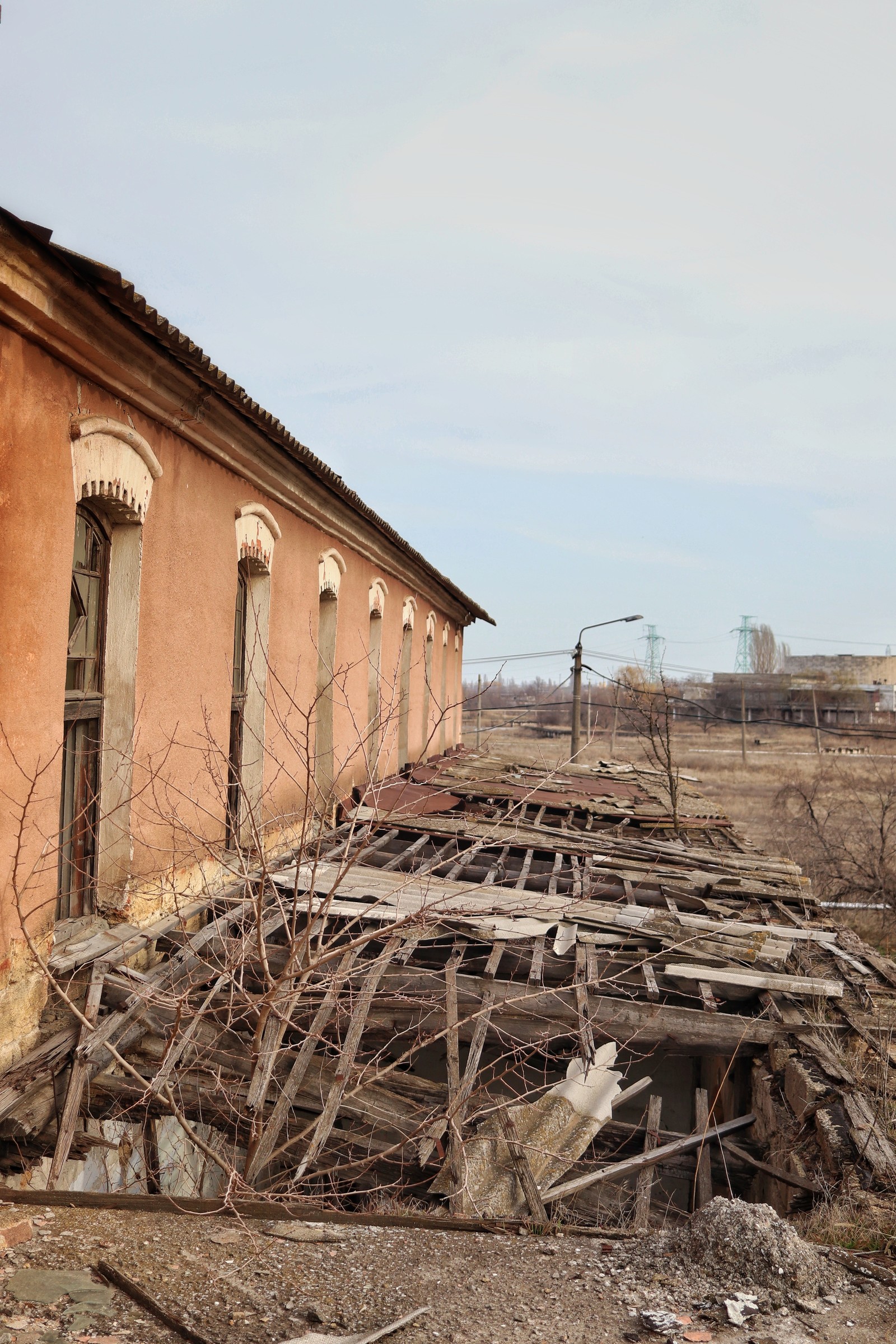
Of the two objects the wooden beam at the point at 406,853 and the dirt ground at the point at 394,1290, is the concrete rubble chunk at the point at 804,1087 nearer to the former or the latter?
the dirt ground at the point at 394,1290

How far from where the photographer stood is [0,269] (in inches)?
166

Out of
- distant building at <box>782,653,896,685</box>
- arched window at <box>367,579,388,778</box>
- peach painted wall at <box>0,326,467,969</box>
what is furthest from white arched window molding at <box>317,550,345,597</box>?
distant building at <box>782,653,896,685</box>

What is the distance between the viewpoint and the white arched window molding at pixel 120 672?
602 cm

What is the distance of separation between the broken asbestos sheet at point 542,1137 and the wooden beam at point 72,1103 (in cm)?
177

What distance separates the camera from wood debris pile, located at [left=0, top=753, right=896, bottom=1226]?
4367 millimetres

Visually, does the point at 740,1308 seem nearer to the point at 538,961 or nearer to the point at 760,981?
the point at 538,961

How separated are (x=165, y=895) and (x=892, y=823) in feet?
53.2

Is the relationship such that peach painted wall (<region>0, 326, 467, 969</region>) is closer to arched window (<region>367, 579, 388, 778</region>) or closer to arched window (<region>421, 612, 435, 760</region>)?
arched window (<region>367, 579, 388, 778</region>)

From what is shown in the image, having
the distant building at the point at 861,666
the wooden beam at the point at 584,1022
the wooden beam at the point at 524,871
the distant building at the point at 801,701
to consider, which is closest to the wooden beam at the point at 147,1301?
the wooden beam at the point at 584,1022

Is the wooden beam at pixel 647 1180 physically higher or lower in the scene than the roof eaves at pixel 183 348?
lower

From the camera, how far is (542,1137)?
501cm

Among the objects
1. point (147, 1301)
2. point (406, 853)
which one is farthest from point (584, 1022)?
point (406, 853)

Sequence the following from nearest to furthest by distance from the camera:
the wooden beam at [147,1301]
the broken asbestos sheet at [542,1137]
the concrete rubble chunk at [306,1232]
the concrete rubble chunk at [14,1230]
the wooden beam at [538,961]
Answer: the wooden beam at [147,1301], the concrete rubble chunk at [14,1230], the concrete rubble chunk at [306,1232], the broken asbestos sheet at [542,1137], the wooden beam at [538,961]

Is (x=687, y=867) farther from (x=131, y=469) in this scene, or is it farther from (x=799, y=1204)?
(x=131, y=469)
